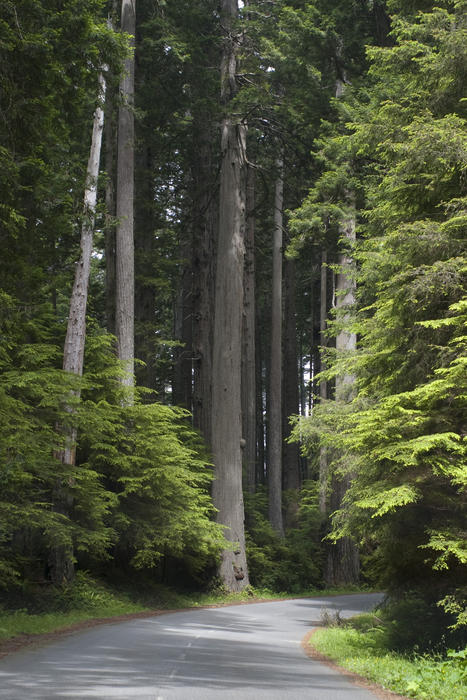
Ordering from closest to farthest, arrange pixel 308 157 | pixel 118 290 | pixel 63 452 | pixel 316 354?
pixel 63 452 → pixel 118 290 → pixel 308 157 → pixel 316 354

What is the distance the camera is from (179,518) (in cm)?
1903

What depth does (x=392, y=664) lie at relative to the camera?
382 inches

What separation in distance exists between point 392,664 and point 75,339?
1178cm

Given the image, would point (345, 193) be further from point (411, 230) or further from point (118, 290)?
point (411, 230)

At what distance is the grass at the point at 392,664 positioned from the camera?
8172 millimetres

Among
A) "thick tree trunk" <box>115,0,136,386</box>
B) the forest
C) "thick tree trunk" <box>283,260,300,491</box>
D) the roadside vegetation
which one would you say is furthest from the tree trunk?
"thick tree trunk" <box>283,260,300,491</box>

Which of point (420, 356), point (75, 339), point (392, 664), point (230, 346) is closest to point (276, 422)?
point (230, 346)

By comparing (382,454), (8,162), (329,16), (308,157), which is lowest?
(382,454)

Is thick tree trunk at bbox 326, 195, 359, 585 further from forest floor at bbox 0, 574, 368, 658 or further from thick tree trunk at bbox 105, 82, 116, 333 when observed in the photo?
thick tree trunk at bbox 105, 82, 116, 333

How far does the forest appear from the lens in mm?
10836

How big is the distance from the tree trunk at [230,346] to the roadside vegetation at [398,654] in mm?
8389

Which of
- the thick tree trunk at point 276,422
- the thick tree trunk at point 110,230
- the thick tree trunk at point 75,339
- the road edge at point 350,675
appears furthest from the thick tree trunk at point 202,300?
the road edge at point 350,675

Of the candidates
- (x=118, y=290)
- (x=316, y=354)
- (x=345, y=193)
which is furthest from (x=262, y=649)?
(x=316, y=354)

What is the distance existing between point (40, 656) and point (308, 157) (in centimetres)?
2048
